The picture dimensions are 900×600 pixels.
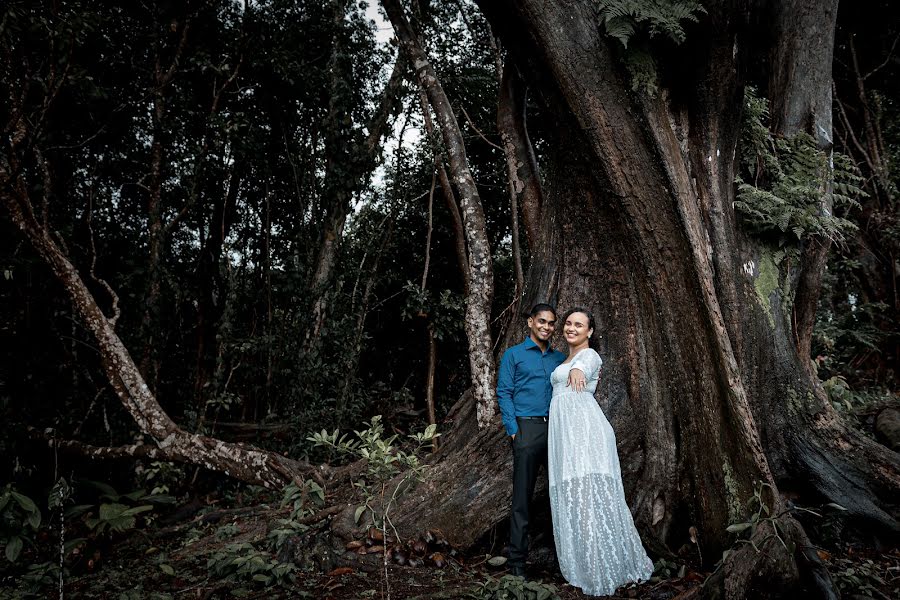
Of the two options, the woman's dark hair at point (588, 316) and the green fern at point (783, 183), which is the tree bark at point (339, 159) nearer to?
the woman's dark hair at point (588, 316)

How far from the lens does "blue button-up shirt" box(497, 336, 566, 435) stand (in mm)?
3555

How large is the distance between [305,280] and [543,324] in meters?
4.96

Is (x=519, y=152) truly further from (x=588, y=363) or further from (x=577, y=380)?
(x=577, y=380)

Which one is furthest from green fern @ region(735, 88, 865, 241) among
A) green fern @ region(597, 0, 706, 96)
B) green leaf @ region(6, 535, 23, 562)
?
green leaf @ region(6, 535, 23, 562)

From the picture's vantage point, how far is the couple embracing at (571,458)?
10.5ft

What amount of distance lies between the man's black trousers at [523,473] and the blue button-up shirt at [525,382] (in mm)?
66

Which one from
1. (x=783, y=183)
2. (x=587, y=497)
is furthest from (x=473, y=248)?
(x=783, y=183)

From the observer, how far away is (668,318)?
11.5 ft

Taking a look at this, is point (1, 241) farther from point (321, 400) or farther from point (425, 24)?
point (425, 24)

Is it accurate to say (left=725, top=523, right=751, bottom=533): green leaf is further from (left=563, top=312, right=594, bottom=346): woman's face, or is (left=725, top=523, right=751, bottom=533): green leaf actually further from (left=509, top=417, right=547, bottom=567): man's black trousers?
(left=563, top=312, right=594, bottom=346): woman's face

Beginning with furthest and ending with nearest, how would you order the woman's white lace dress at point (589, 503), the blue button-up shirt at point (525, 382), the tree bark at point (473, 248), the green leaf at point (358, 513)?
the tree bark at point (473, 248) → the green leaf at point (358, 513) → the blue button-up shirt at point (525, 382) → the woman's white lace dress at point (589, 503)

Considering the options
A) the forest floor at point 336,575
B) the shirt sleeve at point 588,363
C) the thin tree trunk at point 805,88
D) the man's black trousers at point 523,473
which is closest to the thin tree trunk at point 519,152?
the shirt sleeve at point 588,363

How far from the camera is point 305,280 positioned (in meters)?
7.73

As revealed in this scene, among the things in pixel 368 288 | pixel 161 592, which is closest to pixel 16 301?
pixel 368 288
